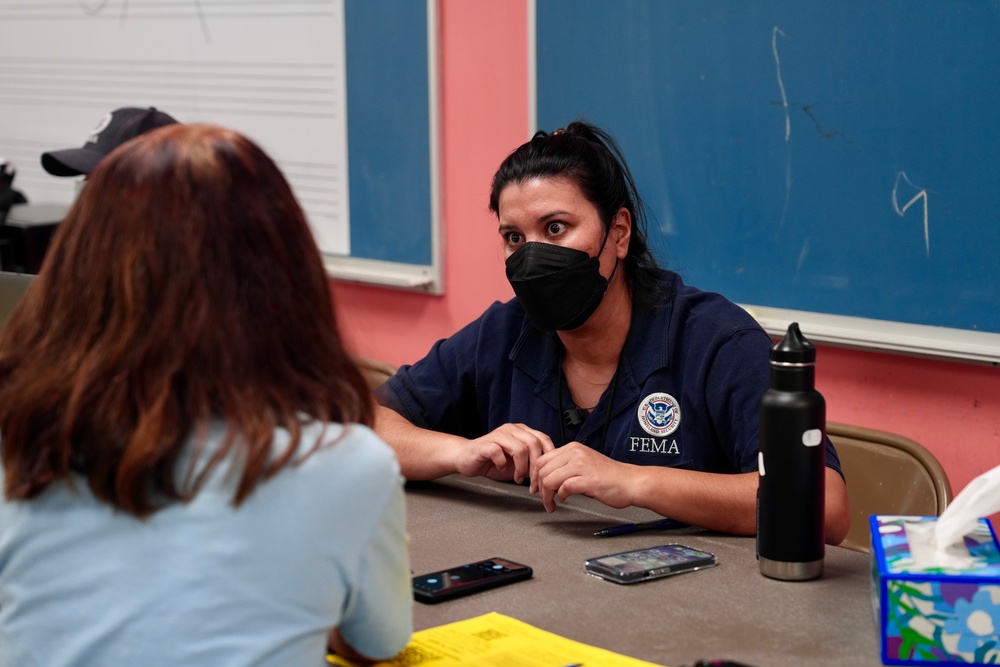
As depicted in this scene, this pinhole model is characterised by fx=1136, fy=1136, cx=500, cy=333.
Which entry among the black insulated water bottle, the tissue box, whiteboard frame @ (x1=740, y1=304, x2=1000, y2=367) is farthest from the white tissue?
whiteboard frame @ (x1=740, y1=304, x2=1000, y2=367)

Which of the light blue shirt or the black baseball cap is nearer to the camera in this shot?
the light blue shirt

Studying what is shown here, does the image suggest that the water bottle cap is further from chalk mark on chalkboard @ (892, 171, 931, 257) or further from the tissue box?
chalk mark on chalkboard @ (892, 171, 931, 257)

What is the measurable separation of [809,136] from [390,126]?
127cm

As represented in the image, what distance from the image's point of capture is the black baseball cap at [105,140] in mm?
2684

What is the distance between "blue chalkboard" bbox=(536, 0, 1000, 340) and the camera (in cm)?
223

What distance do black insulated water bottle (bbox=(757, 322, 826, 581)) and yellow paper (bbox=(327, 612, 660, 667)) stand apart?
317 millimetres

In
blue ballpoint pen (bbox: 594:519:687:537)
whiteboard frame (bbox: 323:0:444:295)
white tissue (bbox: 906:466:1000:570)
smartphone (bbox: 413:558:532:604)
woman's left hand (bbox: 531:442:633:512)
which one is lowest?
blue ballpoint pen (bbox: 594:519:687:537)

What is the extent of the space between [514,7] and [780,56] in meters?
0.79

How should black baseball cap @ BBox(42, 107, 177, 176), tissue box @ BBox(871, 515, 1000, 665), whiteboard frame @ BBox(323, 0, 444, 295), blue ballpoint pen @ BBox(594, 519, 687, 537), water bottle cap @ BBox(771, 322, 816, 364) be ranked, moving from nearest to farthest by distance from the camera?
tissue box @ BBox(871, 515, 1000, 665) < water bottle cap @ BBox(771, 322, 816, 364) < blue ballpoint pen @ BBox(594, 519, 687, 537) < black baseball cap @ BBox(42, 107, 177, 176) < whiteboard frame @ BBox(323, 0, 444, 295)

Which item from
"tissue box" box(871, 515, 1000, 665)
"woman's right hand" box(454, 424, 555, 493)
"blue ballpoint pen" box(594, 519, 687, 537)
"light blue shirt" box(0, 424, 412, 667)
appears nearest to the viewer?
"light blue shirt" box(0, 424, 412, 667)

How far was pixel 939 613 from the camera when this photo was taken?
112 centimetres

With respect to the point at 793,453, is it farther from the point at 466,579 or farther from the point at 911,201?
the point at 911,201

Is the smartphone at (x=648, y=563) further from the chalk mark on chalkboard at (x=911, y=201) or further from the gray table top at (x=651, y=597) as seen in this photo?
the chalk mark on chalkboard at (x=911, y=201)

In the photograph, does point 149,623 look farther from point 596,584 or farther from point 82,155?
point 82,155
